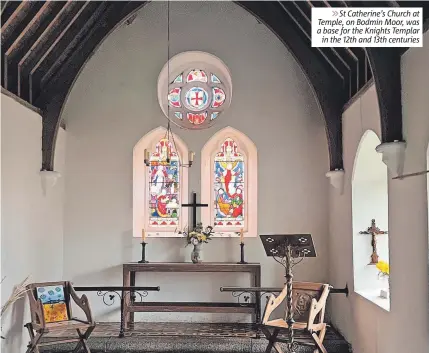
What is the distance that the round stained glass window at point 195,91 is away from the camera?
8.20 m

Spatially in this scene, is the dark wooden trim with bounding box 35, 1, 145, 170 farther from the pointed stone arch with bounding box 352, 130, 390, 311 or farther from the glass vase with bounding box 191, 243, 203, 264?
the pointed stone arch with bounding box 352, 130, 390, 311

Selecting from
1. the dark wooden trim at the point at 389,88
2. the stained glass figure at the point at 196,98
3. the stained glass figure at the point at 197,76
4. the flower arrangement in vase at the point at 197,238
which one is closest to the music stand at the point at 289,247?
the dark wooden trim at the point at 389,88

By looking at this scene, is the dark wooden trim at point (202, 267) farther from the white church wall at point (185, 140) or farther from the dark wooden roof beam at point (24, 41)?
the dark wooden roof beam at point (24, 41)

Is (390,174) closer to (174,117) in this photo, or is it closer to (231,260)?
(231,260)

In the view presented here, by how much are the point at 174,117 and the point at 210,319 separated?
2795mm

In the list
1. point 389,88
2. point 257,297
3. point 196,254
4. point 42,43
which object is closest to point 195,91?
point 196,254

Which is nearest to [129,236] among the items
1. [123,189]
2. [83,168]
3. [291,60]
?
[123,189]

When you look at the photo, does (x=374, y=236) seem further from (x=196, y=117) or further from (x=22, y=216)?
(x=22, y=216)

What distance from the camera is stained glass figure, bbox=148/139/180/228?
8086 mm

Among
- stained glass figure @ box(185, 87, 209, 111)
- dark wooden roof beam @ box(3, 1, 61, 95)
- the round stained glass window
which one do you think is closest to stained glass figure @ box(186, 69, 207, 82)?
the round stained glass window

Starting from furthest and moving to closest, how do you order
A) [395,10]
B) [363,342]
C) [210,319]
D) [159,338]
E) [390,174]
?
1. [210,319]
2. [159,338]
3. [363,342]
4. [390,174]
5. [395,10]

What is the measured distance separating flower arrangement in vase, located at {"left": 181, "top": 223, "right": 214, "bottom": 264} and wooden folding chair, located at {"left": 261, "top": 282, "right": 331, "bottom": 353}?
1559 mm

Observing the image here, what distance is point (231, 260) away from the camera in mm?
7836

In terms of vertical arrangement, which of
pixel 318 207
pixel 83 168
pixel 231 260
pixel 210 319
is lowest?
pixel 210 319
